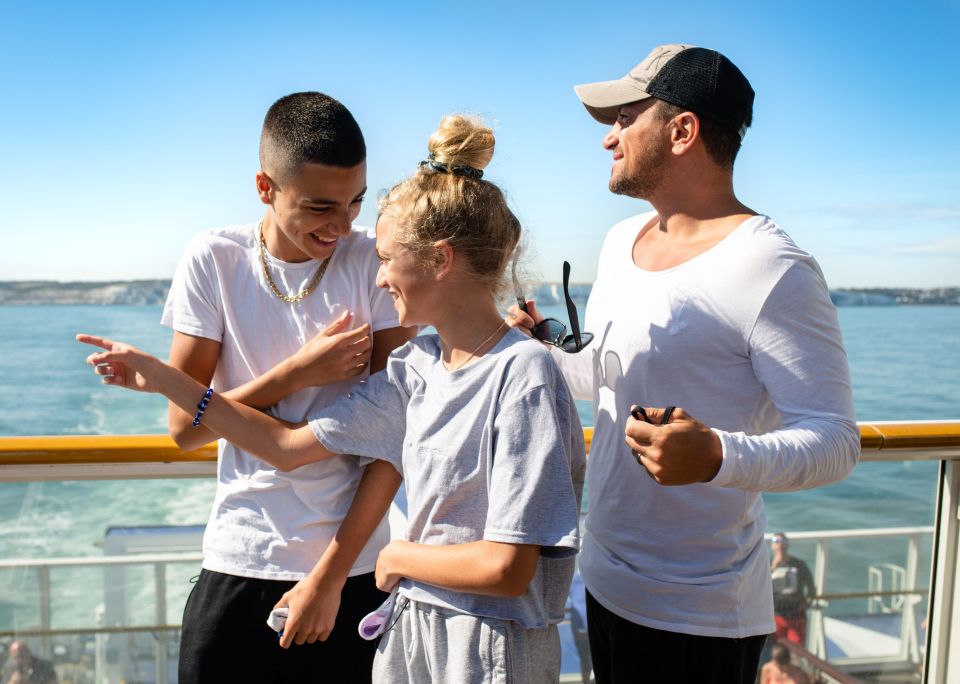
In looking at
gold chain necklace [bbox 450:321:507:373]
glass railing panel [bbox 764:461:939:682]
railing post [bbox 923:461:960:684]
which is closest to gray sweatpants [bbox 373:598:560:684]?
gold chain necklace [bbox 450:321:507:373]

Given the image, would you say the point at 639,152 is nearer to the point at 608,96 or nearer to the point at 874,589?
the point at 608,96

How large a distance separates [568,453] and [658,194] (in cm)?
51

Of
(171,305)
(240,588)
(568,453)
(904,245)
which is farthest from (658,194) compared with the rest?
Answer: (904,245)

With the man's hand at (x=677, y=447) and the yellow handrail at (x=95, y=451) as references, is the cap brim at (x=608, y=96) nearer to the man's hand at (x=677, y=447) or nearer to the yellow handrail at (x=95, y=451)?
the man's hand at (x=677, y=447)

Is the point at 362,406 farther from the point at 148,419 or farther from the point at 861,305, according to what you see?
the point at 861,305

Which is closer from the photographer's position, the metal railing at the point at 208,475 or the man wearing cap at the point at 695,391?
the man wearing cap at the point at 695,391

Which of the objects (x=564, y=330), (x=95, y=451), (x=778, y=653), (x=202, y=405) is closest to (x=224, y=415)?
(x=202, y=405)

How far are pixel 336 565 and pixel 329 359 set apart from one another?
349 mm

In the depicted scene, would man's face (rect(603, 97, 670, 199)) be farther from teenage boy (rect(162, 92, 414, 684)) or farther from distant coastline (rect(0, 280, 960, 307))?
distant coastline (rect(0, 280, 960, 307))

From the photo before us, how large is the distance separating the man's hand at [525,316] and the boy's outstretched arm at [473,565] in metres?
0.44

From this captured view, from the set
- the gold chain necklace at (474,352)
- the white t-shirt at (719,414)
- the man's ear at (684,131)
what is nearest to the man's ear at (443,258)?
the gold chain necklace at (474,352)

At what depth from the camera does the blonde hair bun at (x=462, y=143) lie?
1.35 metres

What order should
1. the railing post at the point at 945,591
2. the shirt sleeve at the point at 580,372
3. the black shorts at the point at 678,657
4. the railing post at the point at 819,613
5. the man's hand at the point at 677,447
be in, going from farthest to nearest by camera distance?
the railing post at the point at 819,613 → the railing post at the point at 945,591 → the shirt sleeve at the point at 580,372 → the black shorts at the point at 678,657 → the man's hand at the point at 677,447

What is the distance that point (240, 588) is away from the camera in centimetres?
148
